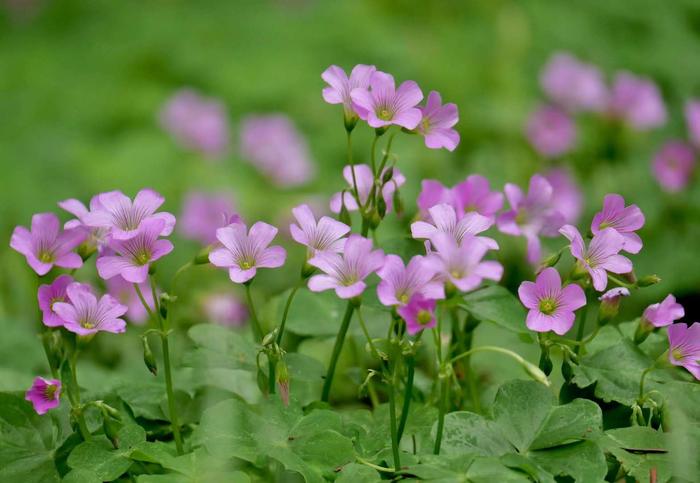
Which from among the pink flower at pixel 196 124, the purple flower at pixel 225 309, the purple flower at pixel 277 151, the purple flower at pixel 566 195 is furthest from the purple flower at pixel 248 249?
the pink flower at pixel 196 124

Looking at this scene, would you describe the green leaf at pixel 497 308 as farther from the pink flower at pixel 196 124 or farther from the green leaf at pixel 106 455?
the pink flower at pixel 196 124

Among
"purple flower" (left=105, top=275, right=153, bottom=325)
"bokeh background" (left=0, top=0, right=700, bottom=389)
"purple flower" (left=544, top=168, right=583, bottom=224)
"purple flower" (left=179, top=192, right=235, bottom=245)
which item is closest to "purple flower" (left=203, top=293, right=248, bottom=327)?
"bokeh background" (left=0, top=0, right=700, bottom=389)

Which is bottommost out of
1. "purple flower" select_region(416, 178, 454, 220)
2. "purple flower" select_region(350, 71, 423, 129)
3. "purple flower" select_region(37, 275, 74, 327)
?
"purple flower" select_region(37, 275, 74, 327)

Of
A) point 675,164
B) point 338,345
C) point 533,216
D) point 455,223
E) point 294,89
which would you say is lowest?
point 294,89

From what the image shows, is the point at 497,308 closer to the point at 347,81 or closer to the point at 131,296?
the point at 347,81

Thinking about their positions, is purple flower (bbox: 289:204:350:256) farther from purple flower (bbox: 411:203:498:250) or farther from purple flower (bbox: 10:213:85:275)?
purple flower (bbox: 10:213:85:275)

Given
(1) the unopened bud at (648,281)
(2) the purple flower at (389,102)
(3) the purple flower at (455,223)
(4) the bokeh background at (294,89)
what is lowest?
(4) the bokeh background at (294,89)

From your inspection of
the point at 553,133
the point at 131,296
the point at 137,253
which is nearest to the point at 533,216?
the point at 137,253
